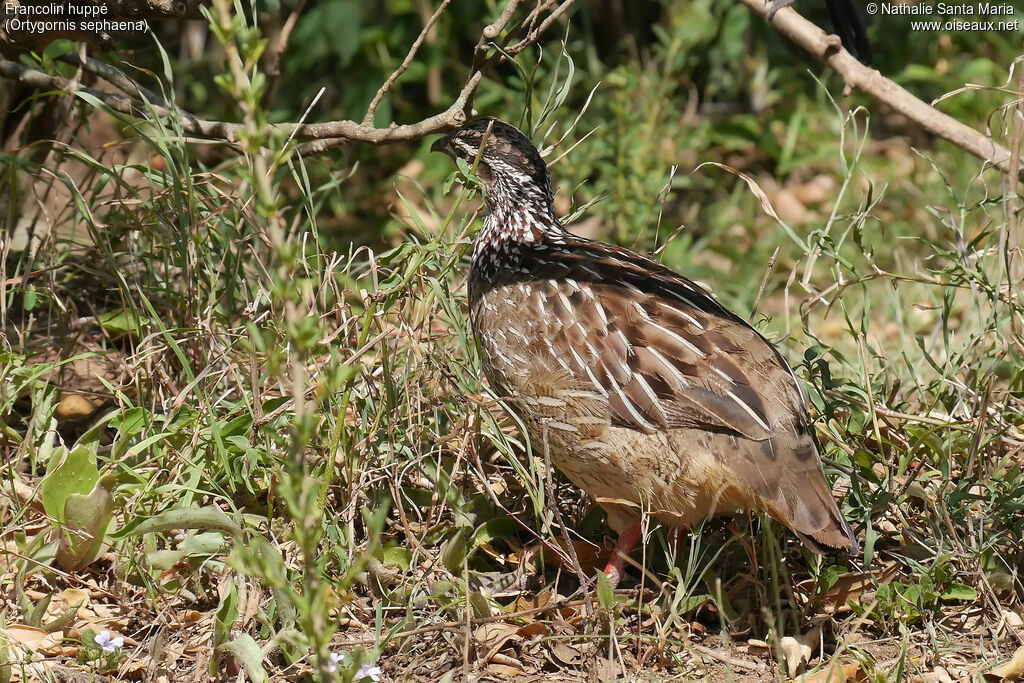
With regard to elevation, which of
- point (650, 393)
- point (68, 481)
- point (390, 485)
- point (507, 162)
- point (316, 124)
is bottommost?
point (390, 485)

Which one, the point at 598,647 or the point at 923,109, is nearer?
the point at 598,647

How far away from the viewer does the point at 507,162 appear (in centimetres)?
408

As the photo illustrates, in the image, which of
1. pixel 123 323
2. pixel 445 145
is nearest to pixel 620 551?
pixel 445 145

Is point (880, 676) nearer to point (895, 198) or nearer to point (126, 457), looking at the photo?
point (126, 457)

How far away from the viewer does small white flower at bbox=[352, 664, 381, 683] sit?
297 cm

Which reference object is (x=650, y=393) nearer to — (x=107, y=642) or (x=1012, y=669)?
(x=1012, y=669)

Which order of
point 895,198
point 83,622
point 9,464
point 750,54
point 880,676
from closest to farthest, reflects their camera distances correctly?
1. point 880,676
2. point 83,622
3. point 9,464
4. point 895,198
5. point 750,54

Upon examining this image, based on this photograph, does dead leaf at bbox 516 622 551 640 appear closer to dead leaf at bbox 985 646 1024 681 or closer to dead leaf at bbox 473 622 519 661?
dead leaf at bbox 473 622 519 661

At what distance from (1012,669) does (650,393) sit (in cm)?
131

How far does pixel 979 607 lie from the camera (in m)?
3.46

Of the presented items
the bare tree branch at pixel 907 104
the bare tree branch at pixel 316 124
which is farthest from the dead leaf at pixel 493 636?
the bare tree branch at pixel 907 104

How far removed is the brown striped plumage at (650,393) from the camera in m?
3.20

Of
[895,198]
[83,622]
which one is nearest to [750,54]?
[895,198]

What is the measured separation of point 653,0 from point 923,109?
14.5 feet
